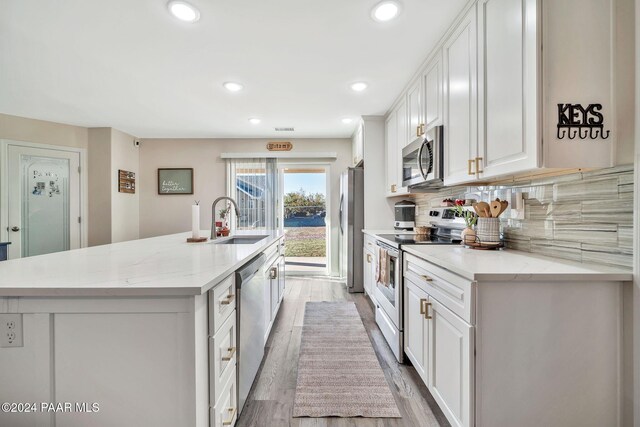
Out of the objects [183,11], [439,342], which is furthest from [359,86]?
[439,342]

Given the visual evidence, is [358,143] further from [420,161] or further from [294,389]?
[294,389]

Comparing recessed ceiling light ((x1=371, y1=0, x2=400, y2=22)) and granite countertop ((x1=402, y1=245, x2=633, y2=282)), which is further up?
recessed ceiling light ((x1=371, y1=0, x2=400, y2=22))

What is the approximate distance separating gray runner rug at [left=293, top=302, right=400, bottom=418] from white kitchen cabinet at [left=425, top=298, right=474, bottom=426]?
1.03 feet

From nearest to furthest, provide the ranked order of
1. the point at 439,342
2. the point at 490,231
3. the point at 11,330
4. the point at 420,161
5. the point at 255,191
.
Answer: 1. the point at 11,330
2. the point at 439,342
3. the point at 490,231
4. the point at 420,161
5. the point at 255,191

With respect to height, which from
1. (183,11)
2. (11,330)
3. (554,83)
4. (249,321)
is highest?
(183,11)

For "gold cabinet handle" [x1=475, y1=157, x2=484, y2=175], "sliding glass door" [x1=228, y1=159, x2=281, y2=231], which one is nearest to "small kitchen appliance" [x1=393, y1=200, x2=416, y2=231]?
"gold cabinet handle" [x1=475, y1=157, x2=484, y2=175]

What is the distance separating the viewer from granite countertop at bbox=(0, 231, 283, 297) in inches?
34.9

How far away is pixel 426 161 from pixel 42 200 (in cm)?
490

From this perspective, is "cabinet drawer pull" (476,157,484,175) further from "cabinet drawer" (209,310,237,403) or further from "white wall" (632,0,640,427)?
"cabinet drawer" (209,310,237,403)

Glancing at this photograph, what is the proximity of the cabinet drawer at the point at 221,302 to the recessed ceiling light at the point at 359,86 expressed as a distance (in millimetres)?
2253

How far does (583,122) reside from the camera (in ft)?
3.68

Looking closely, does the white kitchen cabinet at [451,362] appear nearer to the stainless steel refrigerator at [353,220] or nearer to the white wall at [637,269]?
the white wall at [637,269]

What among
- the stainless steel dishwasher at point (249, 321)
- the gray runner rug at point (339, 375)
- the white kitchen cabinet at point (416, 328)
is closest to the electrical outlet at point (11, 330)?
the stainless steel dishwasher at point (249, 321)

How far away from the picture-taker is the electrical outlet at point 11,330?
91 centimetres
